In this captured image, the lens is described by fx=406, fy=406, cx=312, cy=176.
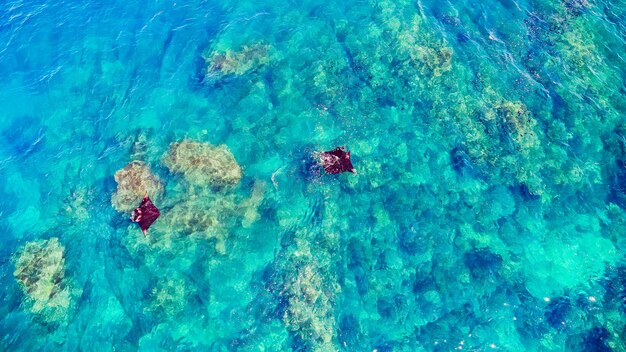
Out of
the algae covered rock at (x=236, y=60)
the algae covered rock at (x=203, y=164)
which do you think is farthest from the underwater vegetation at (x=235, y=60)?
the algae covered rock at (x=203, y=164)

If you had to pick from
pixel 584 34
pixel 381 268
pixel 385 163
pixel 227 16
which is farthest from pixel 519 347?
pixel 227 16

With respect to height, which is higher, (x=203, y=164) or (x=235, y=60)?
(x=235, y=60)

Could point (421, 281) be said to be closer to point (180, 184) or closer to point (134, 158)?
point (180, 184)

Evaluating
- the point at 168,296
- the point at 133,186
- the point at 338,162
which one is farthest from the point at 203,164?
the point at 338,162

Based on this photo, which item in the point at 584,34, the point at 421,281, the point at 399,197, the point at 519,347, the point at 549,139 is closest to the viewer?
the point at 519,347

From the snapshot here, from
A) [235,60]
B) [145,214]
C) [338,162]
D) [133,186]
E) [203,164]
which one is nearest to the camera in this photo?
[145,214]

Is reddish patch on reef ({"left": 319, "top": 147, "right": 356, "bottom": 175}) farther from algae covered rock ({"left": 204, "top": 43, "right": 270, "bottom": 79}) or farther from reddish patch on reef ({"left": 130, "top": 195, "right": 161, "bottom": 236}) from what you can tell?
reddish patch on reef ({"left": 130, "top": 195, "right": 161, "bottom": 236})

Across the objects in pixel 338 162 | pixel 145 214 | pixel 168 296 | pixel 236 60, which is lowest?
pixel 168 296

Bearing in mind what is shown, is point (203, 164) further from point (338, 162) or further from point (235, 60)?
point (235, 60)
